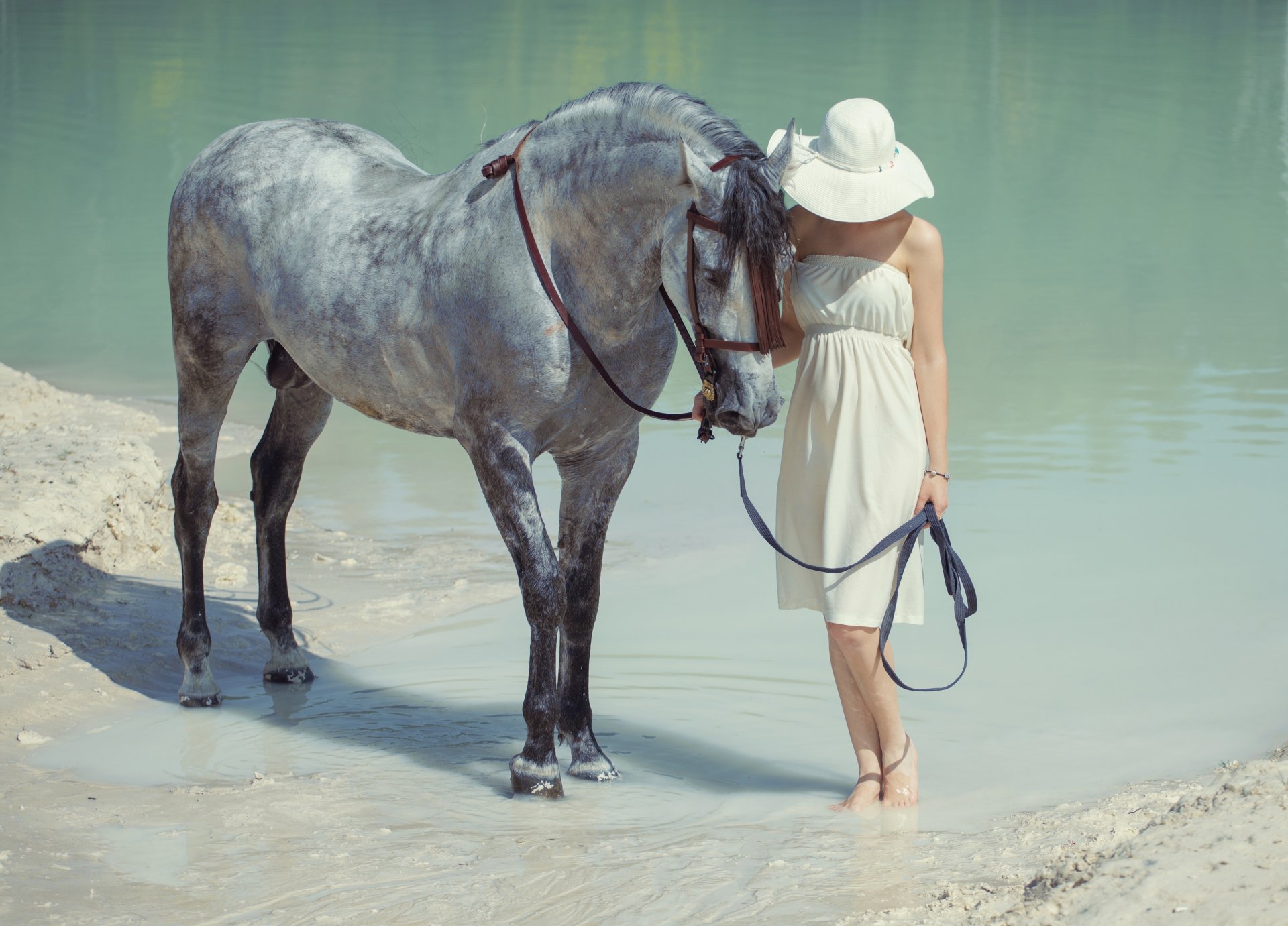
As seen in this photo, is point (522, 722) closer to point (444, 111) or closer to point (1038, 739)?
point (1038, 739)

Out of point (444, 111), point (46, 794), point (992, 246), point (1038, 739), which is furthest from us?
point (444, 111)

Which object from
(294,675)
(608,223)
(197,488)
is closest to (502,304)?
(608,223)

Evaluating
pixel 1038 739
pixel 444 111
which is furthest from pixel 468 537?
pixel 444 111

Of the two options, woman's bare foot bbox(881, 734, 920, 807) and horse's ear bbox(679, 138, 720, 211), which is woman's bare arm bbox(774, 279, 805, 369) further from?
woman's bare foot bbox(881, 734, 920, 807)

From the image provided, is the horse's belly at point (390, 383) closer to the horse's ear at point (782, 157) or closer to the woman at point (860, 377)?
the woman at point (860, 377)

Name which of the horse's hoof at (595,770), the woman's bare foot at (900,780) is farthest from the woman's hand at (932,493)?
the horse's hoof at (595,770)

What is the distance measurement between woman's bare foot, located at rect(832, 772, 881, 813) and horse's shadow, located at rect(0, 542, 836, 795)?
0.18 metres

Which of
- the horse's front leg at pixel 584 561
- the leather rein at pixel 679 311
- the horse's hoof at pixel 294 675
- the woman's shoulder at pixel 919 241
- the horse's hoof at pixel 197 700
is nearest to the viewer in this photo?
the leather rein at pixel 679 311

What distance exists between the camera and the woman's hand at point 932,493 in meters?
3.96

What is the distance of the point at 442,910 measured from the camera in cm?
347

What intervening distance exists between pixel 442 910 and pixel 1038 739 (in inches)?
83.5

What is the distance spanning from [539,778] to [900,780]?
105 cm

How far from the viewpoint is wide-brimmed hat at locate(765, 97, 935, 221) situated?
373 centimetres

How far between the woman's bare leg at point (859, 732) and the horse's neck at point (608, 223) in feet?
3.73
